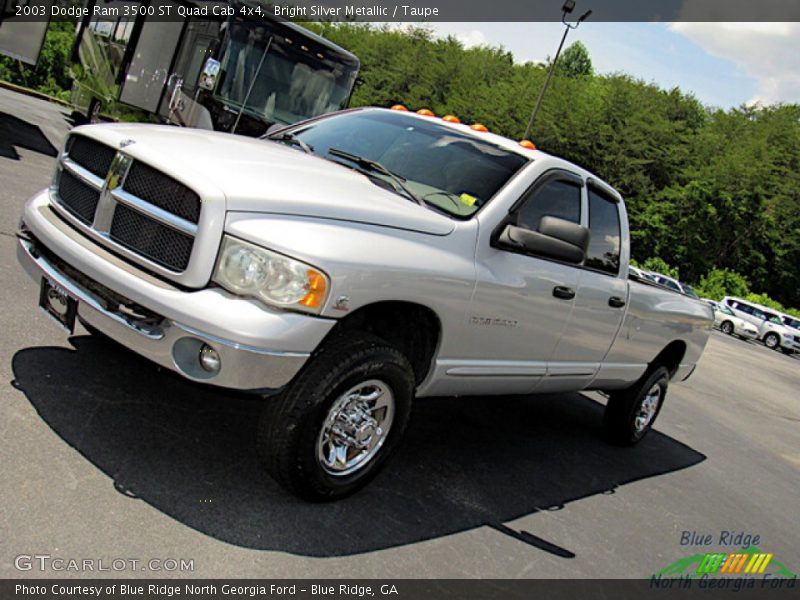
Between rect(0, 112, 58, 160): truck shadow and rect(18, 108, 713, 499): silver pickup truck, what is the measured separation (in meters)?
8.33

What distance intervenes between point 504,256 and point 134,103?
1237cm

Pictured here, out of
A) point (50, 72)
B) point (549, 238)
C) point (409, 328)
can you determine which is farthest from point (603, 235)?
point (50, 72)

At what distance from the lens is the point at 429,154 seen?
14.7ft

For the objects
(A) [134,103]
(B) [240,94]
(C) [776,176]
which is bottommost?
(A) [134,103]

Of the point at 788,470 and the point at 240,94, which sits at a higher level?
the point at 240,94

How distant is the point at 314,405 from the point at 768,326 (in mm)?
31524

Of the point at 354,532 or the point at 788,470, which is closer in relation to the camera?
the point at 354,532

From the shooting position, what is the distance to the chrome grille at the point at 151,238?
3.19 metres

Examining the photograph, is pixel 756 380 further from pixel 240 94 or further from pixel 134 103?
pixel 134 103

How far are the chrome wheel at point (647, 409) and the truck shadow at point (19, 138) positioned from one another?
9.19 m

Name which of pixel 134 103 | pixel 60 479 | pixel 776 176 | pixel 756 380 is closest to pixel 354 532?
pixel 60 479

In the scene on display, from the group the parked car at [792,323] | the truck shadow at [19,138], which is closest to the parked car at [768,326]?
the parked car at [792,323]

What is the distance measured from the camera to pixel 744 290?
4181 centimetres

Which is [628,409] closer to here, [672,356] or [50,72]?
[672,356]
